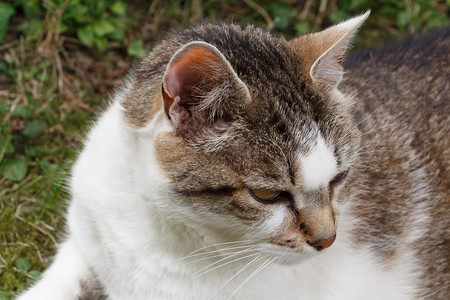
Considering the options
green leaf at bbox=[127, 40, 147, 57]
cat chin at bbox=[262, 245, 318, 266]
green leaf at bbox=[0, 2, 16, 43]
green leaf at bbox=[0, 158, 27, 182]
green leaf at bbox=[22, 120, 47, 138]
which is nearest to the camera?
cat chin at bbox=[262, 245, 318, 266]

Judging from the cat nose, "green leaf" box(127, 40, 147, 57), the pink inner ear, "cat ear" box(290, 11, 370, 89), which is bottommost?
the cat nose

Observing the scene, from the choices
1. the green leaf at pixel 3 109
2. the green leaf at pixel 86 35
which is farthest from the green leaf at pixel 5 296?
the green leaf at pixel 86 35

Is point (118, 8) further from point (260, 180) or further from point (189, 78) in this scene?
point (260, 180)

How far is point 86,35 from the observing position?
14.5 ft

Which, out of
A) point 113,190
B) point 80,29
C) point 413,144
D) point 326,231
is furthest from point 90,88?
point 326,231

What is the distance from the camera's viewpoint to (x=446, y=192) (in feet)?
10.4

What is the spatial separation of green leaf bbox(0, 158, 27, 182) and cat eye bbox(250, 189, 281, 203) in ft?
6.55

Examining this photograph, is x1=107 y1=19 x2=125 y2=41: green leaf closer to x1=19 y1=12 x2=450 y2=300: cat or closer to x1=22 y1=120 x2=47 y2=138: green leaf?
x1=22 y1=120 x2=47 y2=138: green leaf

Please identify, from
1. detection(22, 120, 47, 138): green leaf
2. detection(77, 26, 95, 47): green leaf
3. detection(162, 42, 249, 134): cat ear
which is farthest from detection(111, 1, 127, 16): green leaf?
detection(162, 42, 249, 134): cat ear

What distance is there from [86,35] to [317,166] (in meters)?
2.68

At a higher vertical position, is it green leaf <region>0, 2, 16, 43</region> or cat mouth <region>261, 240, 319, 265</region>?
green leaf <region>0, 2, 16, 43</region>

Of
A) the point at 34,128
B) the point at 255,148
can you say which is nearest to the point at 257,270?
the point at 255,148

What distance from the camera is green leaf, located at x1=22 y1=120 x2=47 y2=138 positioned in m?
3.93

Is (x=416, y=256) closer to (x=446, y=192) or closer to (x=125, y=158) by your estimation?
(x=446, y=192)
